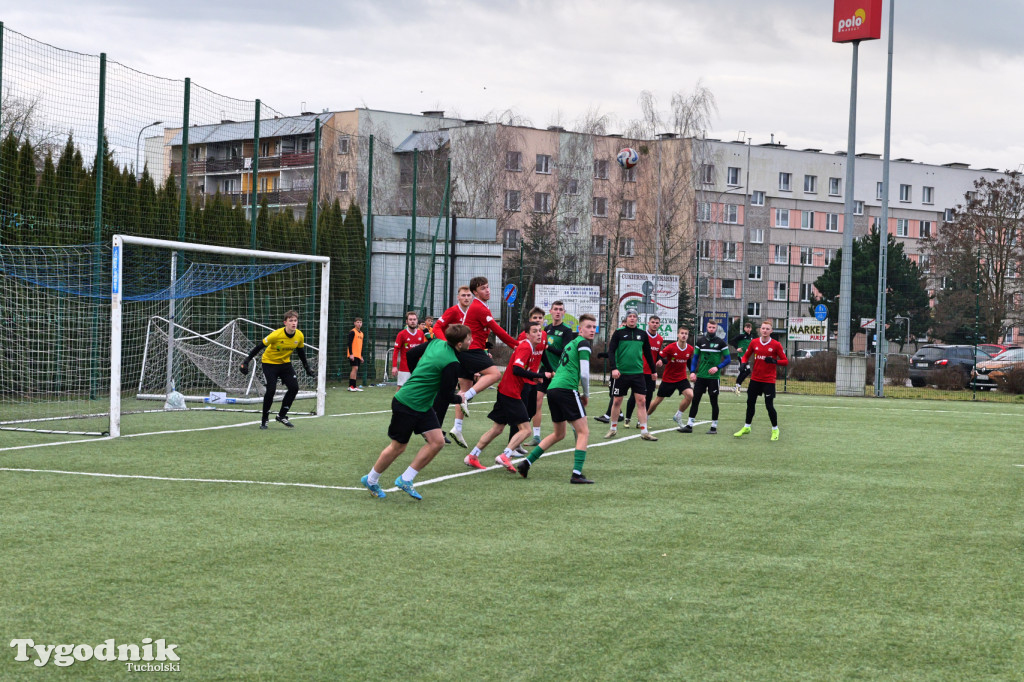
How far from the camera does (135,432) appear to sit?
47.8 feet

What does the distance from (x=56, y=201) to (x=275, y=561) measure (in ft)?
49.3

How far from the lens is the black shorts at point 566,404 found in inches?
426

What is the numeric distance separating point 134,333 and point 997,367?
24.7m

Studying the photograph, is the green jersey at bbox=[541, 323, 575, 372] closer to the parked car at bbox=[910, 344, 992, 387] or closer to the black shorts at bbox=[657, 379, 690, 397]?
the black shorts at bbox=[657, 379, 690, 397]

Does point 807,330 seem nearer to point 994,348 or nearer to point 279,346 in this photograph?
point 994,348

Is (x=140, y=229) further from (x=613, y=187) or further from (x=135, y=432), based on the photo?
(x=613, y=187)

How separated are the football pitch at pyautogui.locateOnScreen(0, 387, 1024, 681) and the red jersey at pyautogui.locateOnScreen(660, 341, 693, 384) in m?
4.56

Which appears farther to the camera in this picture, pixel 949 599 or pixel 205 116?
pixel 205 116

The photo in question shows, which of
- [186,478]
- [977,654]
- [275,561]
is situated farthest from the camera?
[186,478]

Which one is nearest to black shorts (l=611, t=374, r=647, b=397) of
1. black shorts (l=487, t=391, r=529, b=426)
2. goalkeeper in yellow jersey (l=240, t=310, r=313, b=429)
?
black shorts (l=487, t=391, r=529, b=426)

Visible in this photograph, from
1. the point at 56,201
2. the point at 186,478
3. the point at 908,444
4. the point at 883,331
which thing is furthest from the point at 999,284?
the point at 186,478

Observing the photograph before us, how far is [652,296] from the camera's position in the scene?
31.4 metres

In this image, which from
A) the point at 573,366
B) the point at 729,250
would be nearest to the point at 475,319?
the point at 573,366

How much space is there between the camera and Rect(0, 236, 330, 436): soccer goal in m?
17.0
